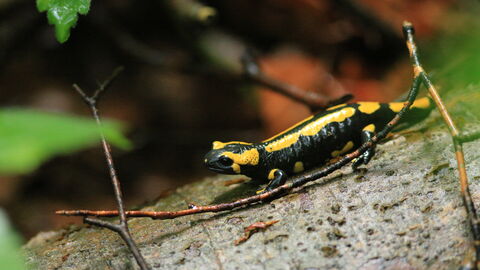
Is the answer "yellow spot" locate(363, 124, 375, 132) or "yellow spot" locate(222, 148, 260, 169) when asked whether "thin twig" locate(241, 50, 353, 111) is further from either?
"yellow spot" locate(222, 148, 260, 169)

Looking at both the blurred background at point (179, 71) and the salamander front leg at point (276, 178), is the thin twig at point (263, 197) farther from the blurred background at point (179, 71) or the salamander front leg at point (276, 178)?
the blurred background at point (179, 71)

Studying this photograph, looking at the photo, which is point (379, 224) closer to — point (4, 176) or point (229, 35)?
point (229, 35)

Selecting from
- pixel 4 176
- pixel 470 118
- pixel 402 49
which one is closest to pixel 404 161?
pixel 470 118

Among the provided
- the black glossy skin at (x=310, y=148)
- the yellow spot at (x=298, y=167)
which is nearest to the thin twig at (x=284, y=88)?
the black glossy skin at (x=310, y=148)

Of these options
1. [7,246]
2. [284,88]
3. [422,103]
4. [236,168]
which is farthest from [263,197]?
[284,88]

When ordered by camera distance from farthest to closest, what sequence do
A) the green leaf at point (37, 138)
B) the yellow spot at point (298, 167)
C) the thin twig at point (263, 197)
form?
the yellow spot at point (298, 167) < the thin twig at point (263, 197) < the green leaf at point (37, 138)

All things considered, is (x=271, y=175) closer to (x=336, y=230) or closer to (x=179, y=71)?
(x=336, y=230)

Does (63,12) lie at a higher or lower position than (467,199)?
higher
